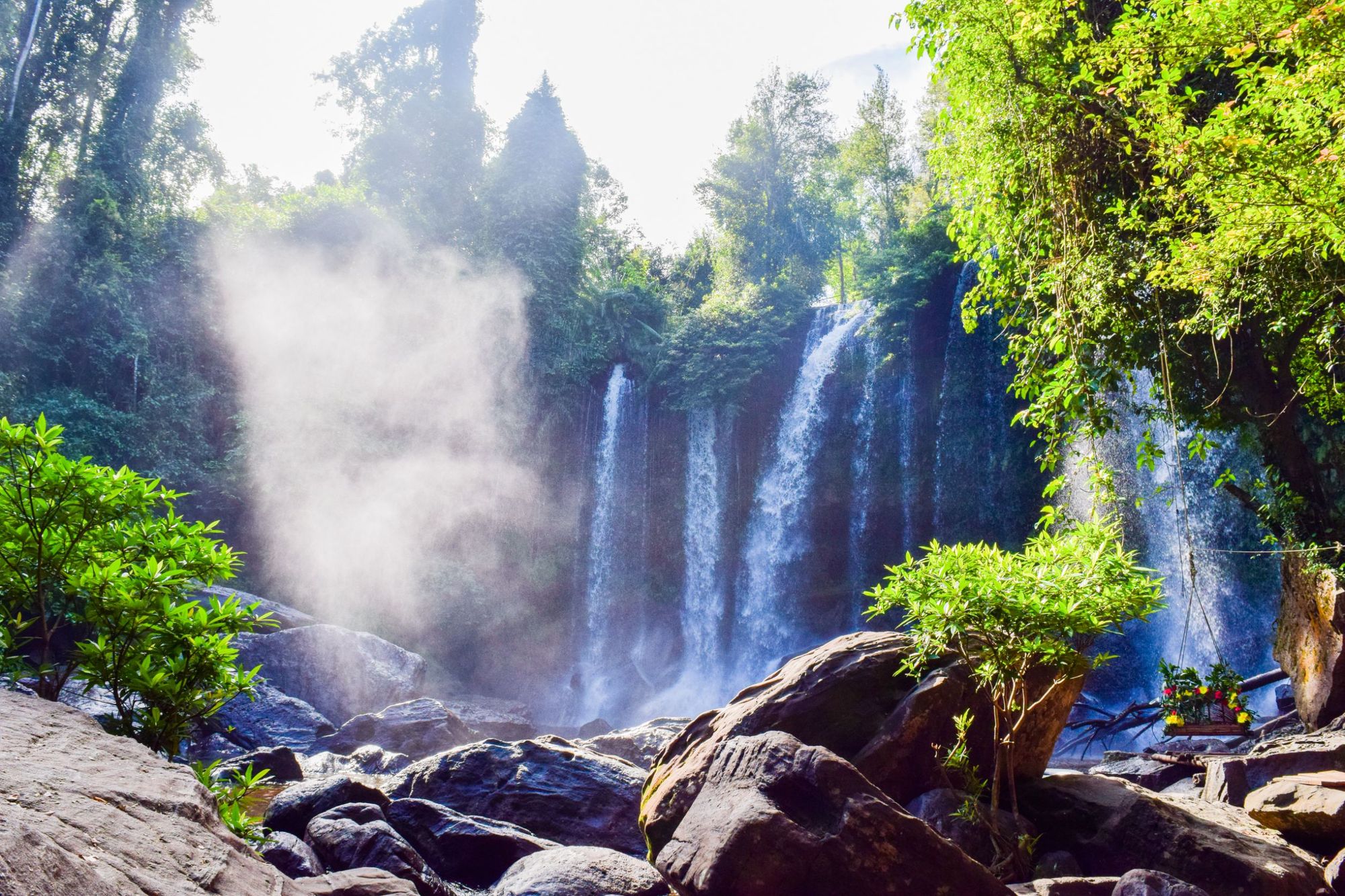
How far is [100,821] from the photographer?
6.23 ft

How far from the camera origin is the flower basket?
23.2 feet

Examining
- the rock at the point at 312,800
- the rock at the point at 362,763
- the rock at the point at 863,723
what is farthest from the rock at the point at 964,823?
the rock at the point at 362,763

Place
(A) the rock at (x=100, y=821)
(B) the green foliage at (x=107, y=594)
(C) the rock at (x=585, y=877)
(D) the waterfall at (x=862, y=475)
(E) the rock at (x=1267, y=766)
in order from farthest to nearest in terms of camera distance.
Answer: (D) the waterfall at (x=862, y=475)
(E) the rock at (x=1267, y=766)
(C) the rock at (x=585, y=877)
(B) the green foliage at (x=107, y=594)
(A) the rock at (x=100, y=821)

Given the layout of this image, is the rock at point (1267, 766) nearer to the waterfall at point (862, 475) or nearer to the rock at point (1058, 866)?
the rock at point (1058, 866)

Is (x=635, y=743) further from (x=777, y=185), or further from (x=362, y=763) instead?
(x=777, y=185)

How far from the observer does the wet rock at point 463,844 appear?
18.5ft

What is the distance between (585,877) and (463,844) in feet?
5.37

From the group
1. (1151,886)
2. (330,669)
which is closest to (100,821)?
(1151,886)

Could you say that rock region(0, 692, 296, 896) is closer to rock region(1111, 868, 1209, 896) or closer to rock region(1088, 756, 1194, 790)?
rock region(1111, 868, 1209, 896)

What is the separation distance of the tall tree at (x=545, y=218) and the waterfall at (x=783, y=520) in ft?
23.3

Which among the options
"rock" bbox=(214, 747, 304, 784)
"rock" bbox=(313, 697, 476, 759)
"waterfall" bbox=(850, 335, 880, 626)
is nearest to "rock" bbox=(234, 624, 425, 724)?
"rock" bbox=(313, 697, 476, 759)

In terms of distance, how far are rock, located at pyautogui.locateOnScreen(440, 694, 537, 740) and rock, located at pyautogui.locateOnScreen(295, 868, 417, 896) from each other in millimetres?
11195

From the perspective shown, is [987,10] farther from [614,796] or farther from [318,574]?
[318,574]

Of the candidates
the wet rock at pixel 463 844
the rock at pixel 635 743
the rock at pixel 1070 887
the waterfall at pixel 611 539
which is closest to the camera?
the rock at pixel 1070 887
